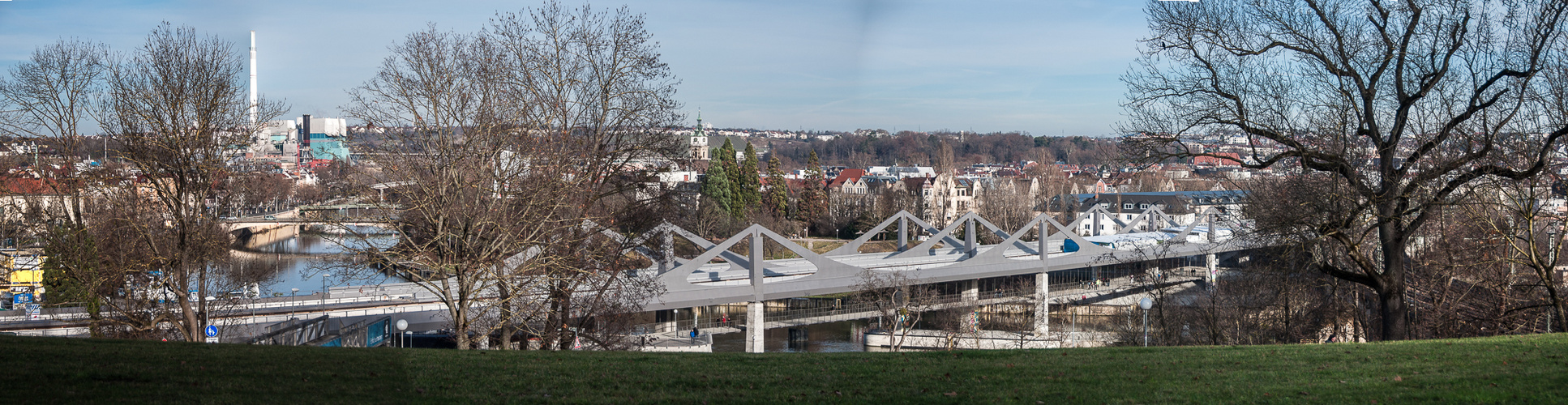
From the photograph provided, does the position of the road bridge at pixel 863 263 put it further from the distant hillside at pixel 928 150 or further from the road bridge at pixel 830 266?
the distant hillside at pixel 928 150

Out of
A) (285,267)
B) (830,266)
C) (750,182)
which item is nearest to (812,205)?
(750,182)

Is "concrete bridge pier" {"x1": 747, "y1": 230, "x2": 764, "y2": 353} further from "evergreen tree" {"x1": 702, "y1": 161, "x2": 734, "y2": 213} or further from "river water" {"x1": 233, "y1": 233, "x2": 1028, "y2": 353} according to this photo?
"evergreen tree" {"x1": 702, "y1": 161, "x2": 734, "y2": 213}

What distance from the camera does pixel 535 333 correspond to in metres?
11.5

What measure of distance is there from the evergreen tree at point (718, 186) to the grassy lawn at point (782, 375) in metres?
43.5

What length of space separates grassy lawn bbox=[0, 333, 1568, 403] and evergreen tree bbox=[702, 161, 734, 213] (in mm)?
43521

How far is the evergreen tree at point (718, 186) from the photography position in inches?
2073

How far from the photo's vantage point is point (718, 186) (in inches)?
2089

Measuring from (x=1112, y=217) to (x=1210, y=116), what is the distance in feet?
162

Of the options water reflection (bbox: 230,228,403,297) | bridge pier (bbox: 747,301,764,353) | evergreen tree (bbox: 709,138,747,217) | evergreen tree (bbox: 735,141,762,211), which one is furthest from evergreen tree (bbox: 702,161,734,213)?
bridge pier (bbox: 747,301,764,353)

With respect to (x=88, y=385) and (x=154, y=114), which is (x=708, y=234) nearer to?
(x=154, y=114)

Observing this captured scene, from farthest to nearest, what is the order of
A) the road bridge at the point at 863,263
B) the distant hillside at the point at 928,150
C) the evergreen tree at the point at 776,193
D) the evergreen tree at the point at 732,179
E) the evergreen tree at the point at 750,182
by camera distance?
the distant hillside at the point at 928,150, the evergreen tree at the point at 776,193, the evergreen tree at the point at 750,182, the evergreen tree at the point at 732,179, the road bridge at the point at 863,263

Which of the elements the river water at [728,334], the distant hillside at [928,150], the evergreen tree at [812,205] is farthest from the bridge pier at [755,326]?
the distant hillside at [928,150]

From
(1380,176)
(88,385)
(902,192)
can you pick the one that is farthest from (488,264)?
(902,192)

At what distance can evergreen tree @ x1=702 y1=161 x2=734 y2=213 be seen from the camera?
52656 millimetres
